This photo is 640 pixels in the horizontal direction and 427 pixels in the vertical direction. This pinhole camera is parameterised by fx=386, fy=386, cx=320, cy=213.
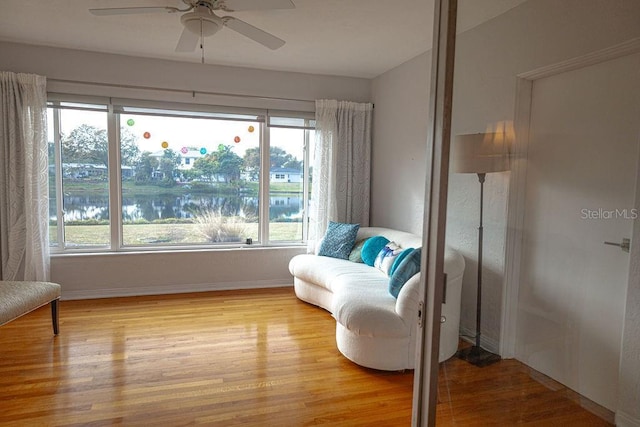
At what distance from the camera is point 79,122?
4.16 m

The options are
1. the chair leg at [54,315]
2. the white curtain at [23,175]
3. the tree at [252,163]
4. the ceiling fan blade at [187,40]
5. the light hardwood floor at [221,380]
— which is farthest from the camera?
the tree at [252,163]

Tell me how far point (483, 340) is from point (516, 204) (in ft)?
1.65

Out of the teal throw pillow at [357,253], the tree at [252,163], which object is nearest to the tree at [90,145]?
the tree at [252,163]

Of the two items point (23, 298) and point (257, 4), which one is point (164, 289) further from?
point (257, 4)

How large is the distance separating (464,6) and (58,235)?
4.53m

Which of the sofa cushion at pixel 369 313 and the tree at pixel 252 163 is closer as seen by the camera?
the sofa cushion at pixel 369 313

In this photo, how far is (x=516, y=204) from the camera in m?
1.26

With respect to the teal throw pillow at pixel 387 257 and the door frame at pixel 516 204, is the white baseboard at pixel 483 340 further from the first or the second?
the teal throw pillow at pixel 387 257

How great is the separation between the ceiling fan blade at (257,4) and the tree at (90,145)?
256 cm

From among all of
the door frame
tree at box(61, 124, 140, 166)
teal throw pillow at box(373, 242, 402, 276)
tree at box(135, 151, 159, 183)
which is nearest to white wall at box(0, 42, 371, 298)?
tree at box(61, 124, 140, 166)

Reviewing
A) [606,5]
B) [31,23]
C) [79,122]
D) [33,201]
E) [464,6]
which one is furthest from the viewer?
[79,122]

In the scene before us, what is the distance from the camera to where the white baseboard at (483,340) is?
136cm

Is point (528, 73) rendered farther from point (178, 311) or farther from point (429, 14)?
point (178, 311)

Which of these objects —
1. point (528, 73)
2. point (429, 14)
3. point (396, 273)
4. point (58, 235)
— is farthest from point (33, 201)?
point (528, 73)
